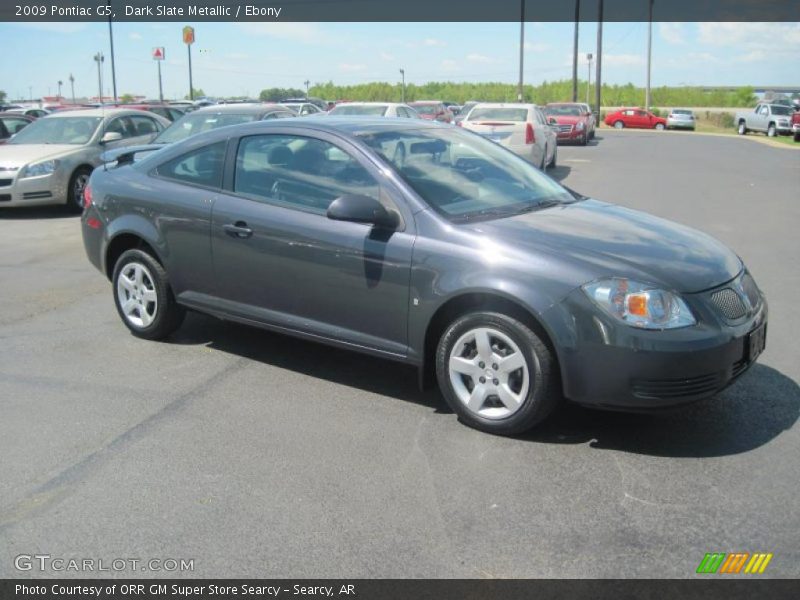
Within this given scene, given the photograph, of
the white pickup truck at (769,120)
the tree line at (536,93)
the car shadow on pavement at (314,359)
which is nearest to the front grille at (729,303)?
the car shadow on pavement at (314,359)

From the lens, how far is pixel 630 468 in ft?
13.0

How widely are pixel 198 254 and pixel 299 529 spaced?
2.59 metres

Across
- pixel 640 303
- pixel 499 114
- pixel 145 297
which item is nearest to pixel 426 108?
pixel 499 114

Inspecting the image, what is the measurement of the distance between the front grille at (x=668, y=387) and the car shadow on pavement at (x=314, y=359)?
1188 mm

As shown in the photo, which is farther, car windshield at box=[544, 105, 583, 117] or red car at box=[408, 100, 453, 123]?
car windshield at box=[544, 105, 583, 117]

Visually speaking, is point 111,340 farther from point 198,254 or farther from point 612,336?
point 612,336

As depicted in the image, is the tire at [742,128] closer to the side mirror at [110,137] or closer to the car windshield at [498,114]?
the car windshield at [498,114]

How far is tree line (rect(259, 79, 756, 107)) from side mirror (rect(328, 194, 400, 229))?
74.0 metres

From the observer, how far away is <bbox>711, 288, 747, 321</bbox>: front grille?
4.12 m

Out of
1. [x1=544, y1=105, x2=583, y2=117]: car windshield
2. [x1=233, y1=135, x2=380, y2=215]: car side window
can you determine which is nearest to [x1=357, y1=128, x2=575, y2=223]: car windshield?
[x1=233, y1=135, x2=380, y2=215]: car side window

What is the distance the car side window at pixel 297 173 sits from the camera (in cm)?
488

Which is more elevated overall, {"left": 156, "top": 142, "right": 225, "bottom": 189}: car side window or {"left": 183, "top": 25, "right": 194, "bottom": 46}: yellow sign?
{"left": 183, "top": 25, "right": 194, "bottom": 46}: yellow sign

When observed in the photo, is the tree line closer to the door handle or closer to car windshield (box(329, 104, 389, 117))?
car windshield (box(329, 104, 389, 117))
